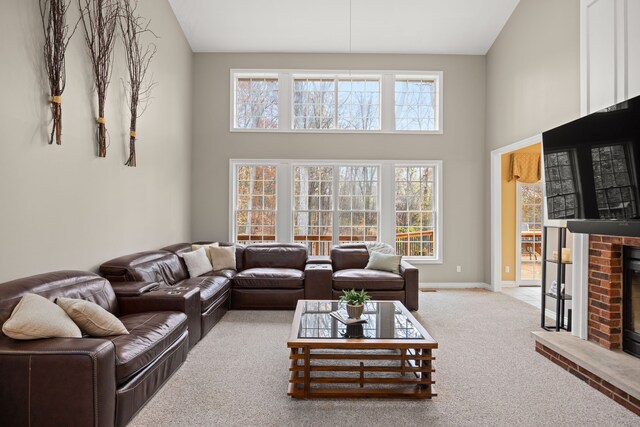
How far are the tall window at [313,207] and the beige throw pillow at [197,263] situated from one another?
1.88m

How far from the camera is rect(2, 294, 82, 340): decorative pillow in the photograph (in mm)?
2152

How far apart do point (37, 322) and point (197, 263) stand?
9.75 feet

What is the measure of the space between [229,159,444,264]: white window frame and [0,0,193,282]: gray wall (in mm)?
1551

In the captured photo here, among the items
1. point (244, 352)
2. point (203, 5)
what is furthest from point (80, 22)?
point (244, 352)

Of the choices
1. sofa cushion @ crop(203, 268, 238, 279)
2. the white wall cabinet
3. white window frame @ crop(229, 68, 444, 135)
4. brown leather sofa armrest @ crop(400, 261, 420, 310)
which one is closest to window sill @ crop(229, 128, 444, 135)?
white window frame @ crop(229, 68, 444, 135)

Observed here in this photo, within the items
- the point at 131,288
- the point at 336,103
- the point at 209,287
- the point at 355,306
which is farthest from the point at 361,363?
the point at 336,103

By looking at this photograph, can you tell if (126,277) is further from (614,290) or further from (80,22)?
(614,290)

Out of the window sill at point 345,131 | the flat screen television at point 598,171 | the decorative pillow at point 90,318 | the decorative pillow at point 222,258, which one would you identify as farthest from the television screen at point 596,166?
the decorative pillow at point 222,258

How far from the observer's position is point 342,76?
6852mm

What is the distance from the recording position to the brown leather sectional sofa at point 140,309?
2053 millimetres

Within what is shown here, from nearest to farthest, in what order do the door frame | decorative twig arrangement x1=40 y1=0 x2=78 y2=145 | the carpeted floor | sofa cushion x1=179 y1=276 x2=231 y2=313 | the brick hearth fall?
the carpeted floor
decorative twig arrangement x1=40 y1=0 x2=78 y2=145
the brick hearth
sofa cushion x1=179 y1=276 x2=231 y2=313
the door frame

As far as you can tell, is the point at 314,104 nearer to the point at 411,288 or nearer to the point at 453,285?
the point at 411,288

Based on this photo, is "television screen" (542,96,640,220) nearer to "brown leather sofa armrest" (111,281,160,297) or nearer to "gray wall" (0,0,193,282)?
"brown leather sofa armrest" (111,281,160,297)

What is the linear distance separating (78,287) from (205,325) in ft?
4.50
